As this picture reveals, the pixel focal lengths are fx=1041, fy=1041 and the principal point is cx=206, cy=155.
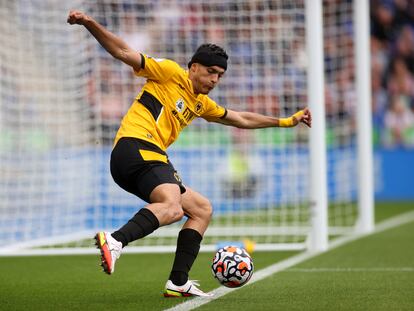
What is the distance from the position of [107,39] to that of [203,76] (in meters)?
0.83

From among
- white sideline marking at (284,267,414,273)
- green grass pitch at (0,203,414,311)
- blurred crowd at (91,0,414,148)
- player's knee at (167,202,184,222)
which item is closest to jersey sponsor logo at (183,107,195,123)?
player's knee at (167,202,184,222)

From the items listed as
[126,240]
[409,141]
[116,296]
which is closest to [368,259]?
[116,296]

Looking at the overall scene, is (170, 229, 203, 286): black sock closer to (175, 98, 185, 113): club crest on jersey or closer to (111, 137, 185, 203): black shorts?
(111, 137, 185, 203): black shorts

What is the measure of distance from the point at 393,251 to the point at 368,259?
88cm

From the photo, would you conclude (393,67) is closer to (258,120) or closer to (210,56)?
(258,120)

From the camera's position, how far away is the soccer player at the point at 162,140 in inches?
257

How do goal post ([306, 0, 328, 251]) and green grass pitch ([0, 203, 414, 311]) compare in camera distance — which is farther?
goal post ([306, 0, 328, 251])

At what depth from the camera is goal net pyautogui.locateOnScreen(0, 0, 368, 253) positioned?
12.0 meters

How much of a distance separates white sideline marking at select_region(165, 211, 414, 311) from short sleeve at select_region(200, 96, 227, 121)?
4.06 feet

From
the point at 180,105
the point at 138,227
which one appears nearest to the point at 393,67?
the point at 180,105

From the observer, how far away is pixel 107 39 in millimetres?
6457

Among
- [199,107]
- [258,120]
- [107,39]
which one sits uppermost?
[107,39]

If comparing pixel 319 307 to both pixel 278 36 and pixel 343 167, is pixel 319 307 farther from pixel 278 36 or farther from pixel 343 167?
pixel 343 167

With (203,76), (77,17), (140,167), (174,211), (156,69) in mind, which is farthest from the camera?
(203,76)
